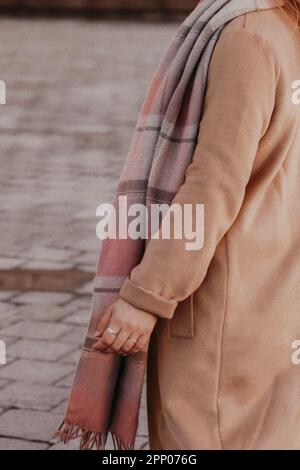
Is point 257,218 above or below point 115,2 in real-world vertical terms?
above

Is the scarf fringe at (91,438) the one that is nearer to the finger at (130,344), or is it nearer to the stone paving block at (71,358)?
the finger at (130,344)

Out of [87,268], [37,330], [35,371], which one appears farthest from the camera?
[87,268]

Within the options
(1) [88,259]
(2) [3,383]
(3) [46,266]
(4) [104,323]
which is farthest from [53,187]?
(4) [104,323]

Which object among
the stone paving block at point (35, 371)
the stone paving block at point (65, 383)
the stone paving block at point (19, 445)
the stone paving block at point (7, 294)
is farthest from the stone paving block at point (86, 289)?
the stone paving block at point (19, 445)

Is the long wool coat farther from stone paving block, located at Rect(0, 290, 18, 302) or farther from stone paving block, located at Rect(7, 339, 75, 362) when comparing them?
stone paving block, located at Rect(0, 290, 18, 302)

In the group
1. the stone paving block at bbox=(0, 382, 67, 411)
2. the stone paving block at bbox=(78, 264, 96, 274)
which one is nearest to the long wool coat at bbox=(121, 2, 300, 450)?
the stone paving block at bbox=(0, 382, 67, 411)

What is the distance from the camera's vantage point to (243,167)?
7.10 ft

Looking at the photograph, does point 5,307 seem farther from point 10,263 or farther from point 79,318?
point 10,263

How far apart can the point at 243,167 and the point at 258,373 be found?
0.45 m

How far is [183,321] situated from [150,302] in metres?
0.11

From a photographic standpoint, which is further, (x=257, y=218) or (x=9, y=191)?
(x=9, y=191)

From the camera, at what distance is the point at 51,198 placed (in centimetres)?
749

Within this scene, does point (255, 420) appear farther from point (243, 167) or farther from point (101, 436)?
point (243, 167)
